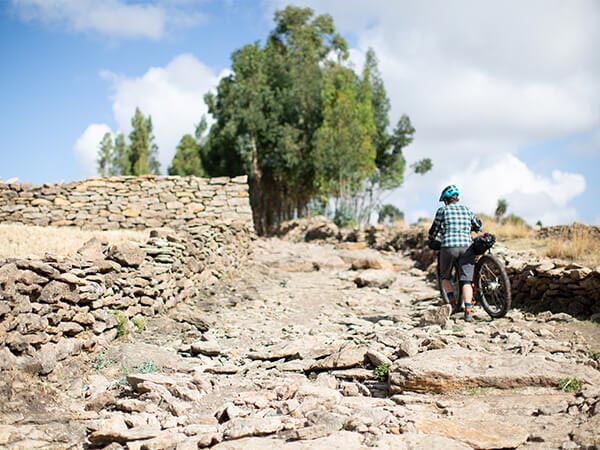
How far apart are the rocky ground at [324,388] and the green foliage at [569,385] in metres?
0.01

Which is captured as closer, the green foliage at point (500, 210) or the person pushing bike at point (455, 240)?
the person pushing bike at point (455, 240)

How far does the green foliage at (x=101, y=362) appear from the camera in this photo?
5.99 meters

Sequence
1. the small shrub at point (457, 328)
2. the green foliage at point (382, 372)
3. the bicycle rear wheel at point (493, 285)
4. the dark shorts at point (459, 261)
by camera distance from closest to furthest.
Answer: the green foliage at point (382, 372), the small shrub at point (457, 328), the bicycle rear wheel at point (493, 285), the dark shorts at point (459, 261)

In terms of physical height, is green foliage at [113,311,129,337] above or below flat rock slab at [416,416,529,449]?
above

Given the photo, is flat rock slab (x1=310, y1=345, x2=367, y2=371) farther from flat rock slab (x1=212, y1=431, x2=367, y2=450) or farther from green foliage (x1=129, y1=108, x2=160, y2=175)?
green foliage (x1=129, y1=108, x2=160, y2=175)

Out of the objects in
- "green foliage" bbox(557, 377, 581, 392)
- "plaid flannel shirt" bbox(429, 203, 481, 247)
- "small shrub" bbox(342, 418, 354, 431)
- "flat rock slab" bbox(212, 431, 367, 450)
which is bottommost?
"flat rock slab" bbox(212, 431, 367, 450)

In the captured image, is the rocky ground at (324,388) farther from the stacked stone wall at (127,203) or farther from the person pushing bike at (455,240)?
the stacked stone wall at (127,203)

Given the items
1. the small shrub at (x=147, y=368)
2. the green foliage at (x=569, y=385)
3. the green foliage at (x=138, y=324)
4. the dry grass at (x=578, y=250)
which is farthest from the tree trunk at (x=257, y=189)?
the green foliage at (x=569, y=385)

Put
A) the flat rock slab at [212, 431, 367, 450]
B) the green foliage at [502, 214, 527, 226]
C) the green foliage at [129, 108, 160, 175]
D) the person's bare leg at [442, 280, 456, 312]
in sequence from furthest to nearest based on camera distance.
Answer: the green foliage at [129, 108, 160, 175] → the green foliage at [502, 214, 527, 226] → the person's bare leg at [442, 280, 456, 312] → the flat rock slab at [212, 431, 367, 450]

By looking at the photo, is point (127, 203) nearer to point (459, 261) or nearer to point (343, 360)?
point (459, 261)

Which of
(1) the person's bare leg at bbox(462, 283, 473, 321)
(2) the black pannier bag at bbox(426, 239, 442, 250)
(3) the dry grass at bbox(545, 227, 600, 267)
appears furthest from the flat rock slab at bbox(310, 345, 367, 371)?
(3) the dry grass at bbox(545, 227, 600, 267)

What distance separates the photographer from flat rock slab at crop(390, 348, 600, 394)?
451 cm

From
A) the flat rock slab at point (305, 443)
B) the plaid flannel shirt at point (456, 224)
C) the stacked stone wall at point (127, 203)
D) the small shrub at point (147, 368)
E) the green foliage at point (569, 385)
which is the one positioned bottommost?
the small shrub at point (147, 368)

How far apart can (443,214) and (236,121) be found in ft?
79.8
